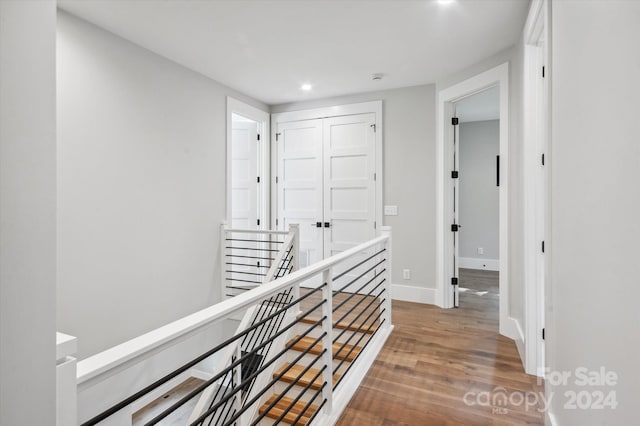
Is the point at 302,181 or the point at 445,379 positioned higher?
the point at 302,181

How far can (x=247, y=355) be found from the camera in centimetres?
121

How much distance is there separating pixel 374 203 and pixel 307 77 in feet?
5.53

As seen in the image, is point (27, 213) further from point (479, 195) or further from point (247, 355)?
point (479, 195)

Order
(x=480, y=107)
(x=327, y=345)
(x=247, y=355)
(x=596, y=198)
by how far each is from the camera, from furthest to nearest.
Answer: (x=480, y=107)
(x=327, y=345)
(x=247, y=355)
(x=596, y=198)

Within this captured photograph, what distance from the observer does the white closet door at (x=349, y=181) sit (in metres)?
4.27

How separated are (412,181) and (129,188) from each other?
2971 millimetres

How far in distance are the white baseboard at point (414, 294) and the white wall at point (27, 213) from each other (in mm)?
3831

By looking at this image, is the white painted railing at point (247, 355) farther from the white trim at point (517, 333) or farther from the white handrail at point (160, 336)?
the white trim at point (517, 333)

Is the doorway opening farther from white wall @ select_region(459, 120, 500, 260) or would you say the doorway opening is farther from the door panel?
the door panel

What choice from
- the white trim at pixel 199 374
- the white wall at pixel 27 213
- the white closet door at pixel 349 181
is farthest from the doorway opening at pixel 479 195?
the white wall at pixel 27 213

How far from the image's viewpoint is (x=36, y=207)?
1.85 feet

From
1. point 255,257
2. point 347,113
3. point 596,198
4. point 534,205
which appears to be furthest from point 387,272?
point 347,113

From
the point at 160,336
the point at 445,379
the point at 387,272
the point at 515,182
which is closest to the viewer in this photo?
the point at 160,336

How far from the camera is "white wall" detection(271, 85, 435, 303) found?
394cm
